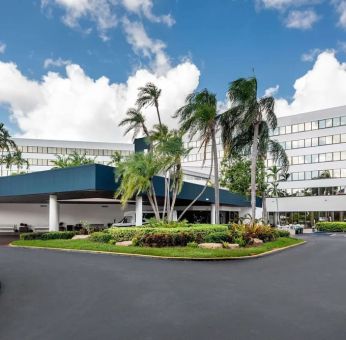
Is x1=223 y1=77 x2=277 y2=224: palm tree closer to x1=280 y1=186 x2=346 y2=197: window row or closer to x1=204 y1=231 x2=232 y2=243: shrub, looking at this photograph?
x1=204 y1=231 x2=232 y2=243: shrub

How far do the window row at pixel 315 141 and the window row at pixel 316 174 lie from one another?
4534mm

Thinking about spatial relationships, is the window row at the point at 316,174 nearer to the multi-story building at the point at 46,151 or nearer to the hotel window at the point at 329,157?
the hotel window at the point at 329,157

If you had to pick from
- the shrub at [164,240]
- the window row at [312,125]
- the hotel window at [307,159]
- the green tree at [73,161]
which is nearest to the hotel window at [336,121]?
the window row at [312,125]

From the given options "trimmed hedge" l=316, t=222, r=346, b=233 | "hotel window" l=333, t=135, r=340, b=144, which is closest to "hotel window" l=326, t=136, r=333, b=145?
"hotel window" l=333, t=135, r=340, b=144

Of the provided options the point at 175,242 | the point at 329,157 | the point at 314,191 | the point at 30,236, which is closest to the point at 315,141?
the point at 329,157

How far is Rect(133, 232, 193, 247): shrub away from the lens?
69.1ft

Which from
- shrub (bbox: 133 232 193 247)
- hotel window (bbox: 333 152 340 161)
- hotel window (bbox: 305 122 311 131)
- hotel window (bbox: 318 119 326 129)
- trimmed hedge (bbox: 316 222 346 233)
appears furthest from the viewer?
hotel window (bbox: 305 122 311 131)

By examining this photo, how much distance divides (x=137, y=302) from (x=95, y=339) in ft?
8.64

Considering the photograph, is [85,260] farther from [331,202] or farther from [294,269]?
[331,202]

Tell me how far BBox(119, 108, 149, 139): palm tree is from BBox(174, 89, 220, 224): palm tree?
323 centimetres

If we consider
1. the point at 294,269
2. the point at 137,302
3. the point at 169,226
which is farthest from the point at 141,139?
the point at 137,302

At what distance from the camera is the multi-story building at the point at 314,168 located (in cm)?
6075

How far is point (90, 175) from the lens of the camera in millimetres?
24906

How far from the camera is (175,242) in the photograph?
2130 centimetres
